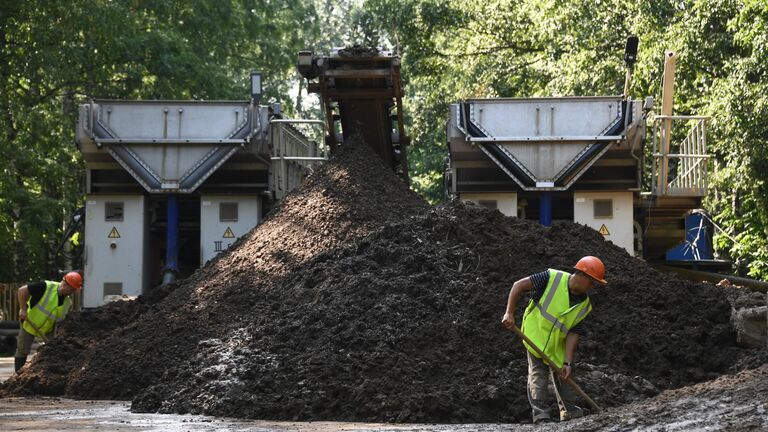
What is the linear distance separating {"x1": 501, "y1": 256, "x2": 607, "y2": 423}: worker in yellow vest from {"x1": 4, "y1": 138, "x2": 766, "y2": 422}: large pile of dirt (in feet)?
1.25

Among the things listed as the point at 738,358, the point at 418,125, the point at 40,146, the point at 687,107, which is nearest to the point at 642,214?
the point at 738,358

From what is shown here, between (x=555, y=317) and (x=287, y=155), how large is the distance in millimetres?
7111

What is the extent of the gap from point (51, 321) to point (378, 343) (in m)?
4.84

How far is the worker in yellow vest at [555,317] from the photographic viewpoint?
26.9 feet

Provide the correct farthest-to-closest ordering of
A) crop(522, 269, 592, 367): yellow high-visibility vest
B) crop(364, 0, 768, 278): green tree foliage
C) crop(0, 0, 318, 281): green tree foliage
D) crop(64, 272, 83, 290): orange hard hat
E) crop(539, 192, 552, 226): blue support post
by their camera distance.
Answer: crop(0, 0, 318, 281): green tree foliage
crop(364, 0, 768, 278): green tree foliage
crop(539, 192, 552, 226): blue support post
crop(64, 272, 83, 290): orange hard hat
crop(522, 269, 592, 367): yellow high-visibility vest

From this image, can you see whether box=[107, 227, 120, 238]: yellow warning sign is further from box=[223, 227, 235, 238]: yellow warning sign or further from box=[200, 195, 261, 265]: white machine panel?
box=[223, 227, 235, 238]: yellow warning sign

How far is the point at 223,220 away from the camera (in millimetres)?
14109

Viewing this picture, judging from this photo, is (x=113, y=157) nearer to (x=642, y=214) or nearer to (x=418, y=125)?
(x=642, y=214)

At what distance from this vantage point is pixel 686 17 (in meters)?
20.3

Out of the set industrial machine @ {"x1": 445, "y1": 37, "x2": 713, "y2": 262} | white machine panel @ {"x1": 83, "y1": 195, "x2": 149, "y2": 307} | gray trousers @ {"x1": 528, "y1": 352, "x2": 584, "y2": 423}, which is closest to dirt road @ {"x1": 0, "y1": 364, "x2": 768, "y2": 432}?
gray trousers @ {"x1": 528, "y1": 352, "x2": 584, "y2": 423}

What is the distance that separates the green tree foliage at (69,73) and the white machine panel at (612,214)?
12067 millimetres

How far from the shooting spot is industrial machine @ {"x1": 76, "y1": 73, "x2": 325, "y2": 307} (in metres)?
13.9

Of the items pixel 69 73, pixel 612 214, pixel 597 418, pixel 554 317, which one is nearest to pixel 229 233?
pixel 612 214

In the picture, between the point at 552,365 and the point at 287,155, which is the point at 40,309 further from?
the point at 552,365
